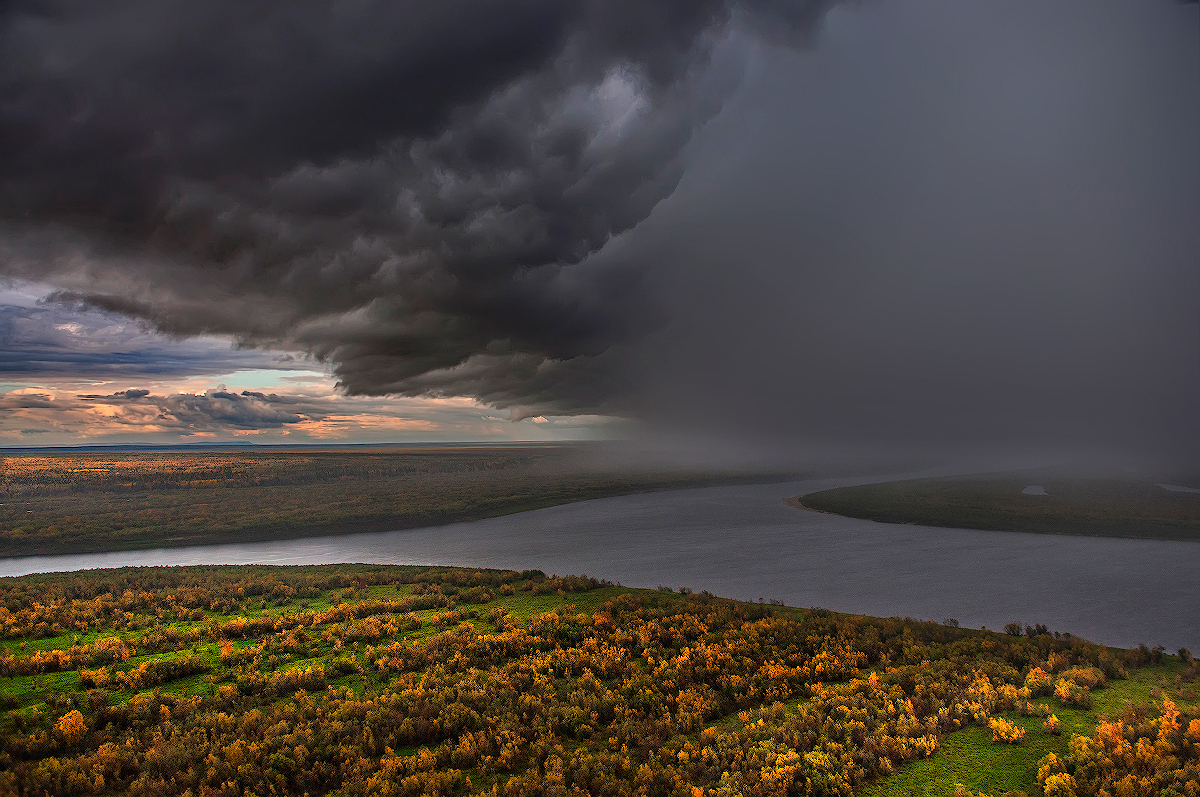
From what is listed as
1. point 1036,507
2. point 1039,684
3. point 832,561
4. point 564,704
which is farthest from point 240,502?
point 1036,507

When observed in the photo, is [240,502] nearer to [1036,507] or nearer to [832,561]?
[832,561]

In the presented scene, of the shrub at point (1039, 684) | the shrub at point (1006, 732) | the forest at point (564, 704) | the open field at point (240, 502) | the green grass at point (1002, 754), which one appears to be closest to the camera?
the green grass at point (1002, 754)

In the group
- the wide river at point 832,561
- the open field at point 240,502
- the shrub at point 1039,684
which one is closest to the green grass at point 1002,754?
the shrub at point 1039,684

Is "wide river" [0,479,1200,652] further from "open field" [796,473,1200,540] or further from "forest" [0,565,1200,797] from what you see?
"forest" [0,565,1200,797]

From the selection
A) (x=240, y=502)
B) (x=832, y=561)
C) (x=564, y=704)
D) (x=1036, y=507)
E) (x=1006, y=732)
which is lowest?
(x=240, y=502)

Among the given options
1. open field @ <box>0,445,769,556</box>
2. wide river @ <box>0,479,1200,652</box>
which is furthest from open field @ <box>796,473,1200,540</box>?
open field @ <box>0,445,769,556</box>

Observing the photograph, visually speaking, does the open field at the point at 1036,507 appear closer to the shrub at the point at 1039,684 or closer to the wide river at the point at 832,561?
the wide river at the point at 832,561
